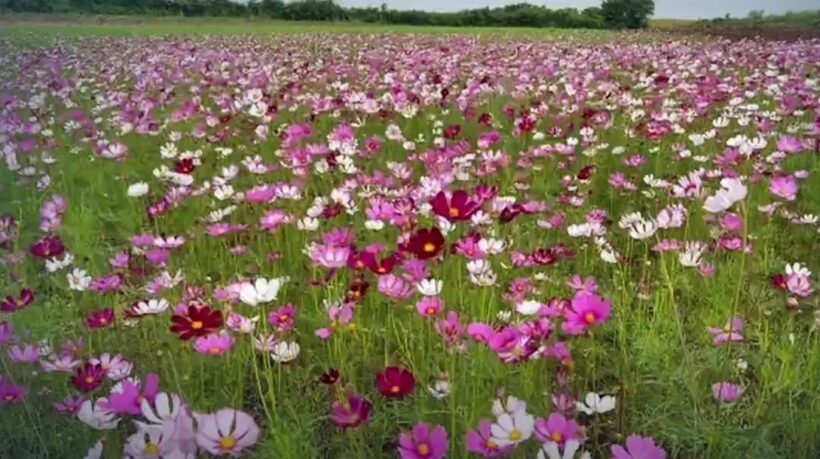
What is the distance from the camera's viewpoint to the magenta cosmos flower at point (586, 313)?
1362 millimetres

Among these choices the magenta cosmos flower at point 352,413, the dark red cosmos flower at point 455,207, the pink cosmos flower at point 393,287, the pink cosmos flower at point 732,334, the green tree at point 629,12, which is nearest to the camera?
the magenta cosmos flower at point 352,413

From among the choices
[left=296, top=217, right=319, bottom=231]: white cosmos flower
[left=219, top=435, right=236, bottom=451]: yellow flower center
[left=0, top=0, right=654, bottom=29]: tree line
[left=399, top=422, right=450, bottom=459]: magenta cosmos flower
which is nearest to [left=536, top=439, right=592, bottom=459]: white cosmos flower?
[left=399, top=422, right=450, bottom=459]: magenta cosmos flower

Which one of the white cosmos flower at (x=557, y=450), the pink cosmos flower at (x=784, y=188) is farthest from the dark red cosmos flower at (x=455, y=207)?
the pink cosmos flower at (x=784, y=188)

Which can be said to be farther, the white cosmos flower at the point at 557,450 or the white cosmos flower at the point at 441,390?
the white cosmos flower at the point at 441,390

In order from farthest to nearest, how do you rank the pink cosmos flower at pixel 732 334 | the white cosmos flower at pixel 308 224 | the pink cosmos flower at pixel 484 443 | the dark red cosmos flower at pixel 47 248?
the white cosmos flower at pixel 308 224
the dark red cosmos flower at pixel 47 248
the pink cosmos flower at pixel 732 334
the pink cosmos flower at pixel 484 443

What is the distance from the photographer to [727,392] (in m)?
1.42

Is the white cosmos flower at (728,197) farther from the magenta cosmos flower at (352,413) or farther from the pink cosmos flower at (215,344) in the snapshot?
the pink cosmos flower at (215,344)

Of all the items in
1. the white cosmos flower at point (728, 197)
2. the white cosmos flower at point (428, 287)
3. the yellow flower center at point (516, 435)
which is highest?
the white cosmos flower at point (728, 197)

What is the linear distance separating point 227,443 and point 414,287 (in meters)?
0.75

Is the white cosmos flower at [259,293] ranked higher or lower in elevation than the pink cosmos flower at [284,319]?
higher

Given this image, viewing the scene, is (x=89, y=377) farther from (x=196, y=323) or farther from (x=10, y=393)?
(x=196, y=323)

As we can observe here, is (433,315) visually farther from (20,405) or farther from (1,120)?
(1,120)

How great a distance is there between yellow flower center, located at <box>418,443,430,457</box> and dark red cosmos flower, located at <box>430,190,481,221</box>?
0.47 metres

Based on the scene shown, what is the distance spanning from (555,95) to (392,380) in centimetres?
392
